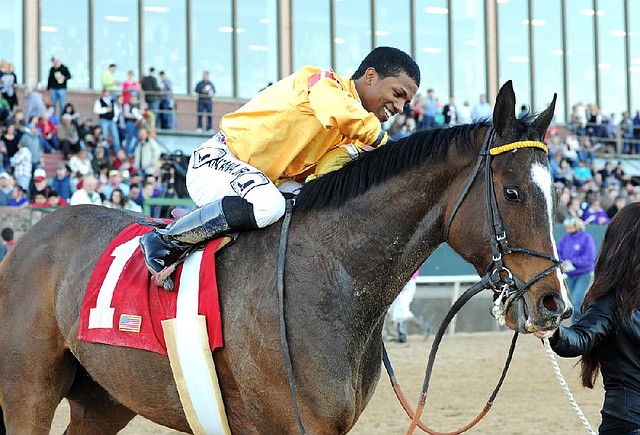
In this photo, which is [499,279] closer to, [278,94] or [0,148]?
[278,94]

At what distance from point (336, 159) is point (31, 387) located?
1.84 meters

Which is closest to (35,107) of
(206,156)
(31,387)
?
(31,387)

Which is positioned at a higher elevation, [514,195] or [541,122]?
[541,122]

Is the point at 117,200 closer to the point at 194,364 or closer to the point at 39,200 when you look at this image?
the point at 39,200

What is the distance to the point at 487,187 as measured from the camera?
12.0ft

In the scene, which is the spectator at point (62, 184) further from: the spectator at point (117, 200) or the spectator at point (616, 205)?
the spectator at point (616, 205)

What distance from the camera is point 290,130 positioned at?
423 cm

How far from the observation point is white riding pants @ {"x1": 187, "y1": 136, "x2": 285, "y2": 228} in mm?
4055

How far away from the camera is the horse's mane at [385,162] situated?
3.88 metres

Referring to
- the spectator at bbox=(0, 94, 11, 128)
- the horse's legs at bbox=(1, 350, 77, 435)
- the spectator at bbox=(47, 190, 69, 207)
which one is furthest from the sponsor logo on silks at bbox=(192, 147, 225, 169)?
the spectator at bbox=(0, 94, 11, 128)

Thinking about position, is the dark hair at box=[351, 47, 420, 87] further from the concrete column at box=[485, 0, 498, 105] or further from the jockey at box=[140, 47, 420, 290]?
the concrete column at box=[485, 0, 498, 105]

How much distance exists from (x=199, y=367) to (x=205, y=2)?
22.1 m

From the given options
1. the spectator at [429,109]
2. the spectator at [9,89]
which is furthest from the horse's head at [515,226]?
the spectator at [429,109]

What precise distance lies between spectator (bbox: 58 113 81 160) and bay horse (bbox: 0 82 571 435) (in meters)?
13.8
